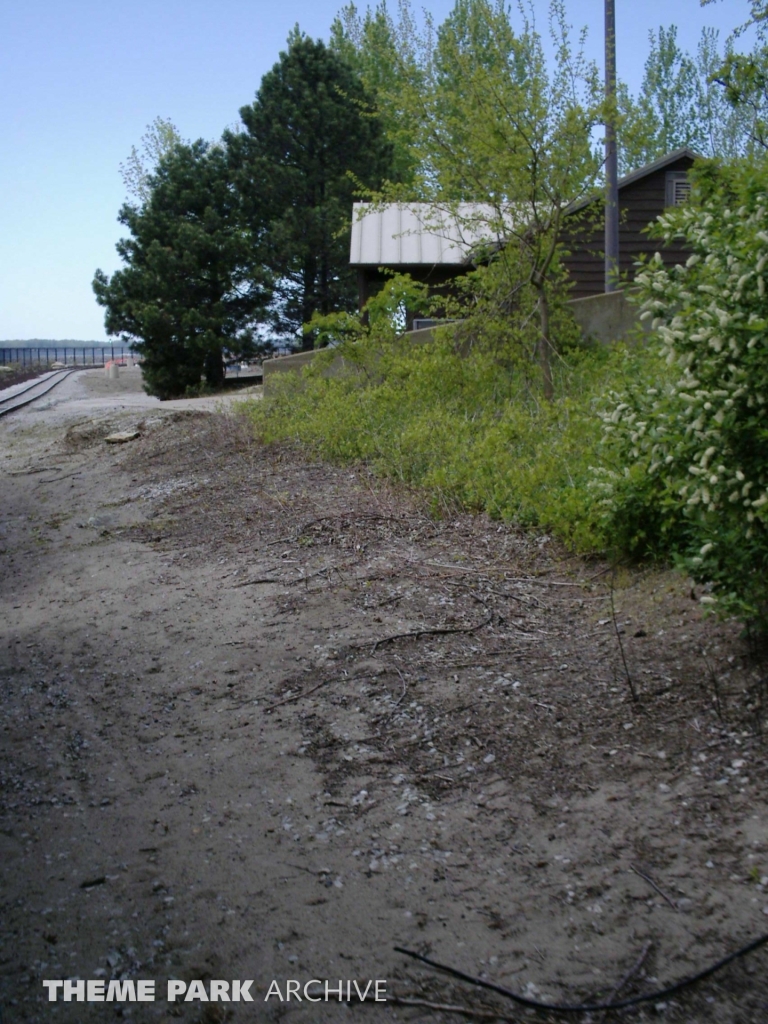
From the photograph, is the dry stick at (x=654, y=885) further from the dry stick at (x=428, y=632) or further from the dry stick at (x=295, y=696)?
the dry stick at (x=428, y=632)

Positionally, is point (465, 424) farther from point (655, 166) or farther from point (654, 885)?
point (655, 166)

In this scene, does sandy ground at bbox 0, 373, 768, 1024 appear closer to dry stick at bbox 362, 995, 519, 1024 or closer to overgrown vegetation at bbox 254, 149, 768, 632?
dry stick at bbox 362, 995, 519, 1024

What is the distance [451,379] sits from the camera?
11.5 m

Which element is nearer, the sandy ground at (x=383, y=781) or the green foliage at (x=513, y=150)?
the sandy ground at (x=383, y=781)

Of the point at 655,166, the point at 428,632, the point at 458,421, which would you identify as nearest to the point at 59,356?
the point at 655,166

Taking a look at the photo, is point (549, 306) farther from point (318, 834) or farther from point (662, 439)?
point (318, 834)

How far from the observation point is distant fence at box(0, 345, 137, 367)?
6531 cm

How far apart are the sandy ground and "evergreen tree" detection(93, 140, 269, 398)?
2231 cm

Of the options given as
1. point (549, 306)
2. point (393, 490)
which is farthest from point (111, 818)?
point (549, 306)

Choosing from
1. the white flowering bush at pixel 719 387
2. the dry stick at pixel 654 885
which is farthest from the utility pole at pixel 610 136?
the dry stick at pixel 654 885

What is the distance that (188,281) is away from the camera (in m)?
28.5

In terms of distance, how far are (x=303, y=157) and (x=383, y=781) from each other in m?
28.7

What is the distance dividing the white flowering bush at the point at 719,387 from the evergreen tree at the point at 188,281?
24.6 meters

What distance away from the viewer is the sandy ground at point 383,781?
284cm
